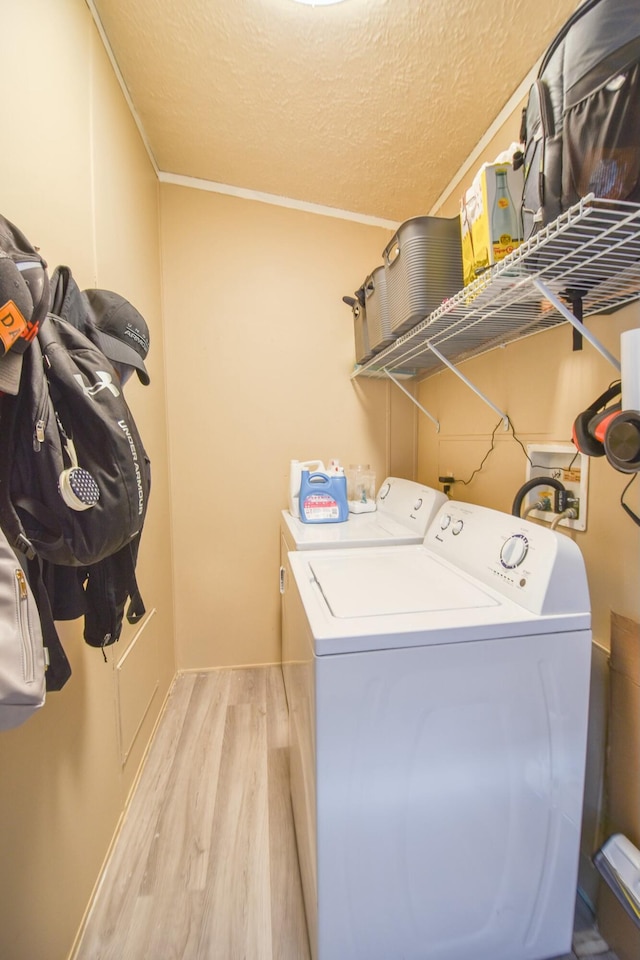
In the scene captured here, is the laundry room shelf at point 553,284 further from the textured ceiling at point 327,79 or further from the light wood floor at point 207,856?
the light wood floor at point 207,856

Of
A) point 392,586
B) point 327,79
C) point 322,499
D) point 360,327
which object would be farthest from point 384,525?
point 327,79

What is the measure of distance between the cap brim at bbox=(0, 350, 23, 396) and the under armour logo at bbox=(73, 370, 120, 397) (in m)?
0.12

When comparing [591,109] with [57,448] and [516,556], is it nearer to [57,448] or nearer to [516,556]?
[516,556]

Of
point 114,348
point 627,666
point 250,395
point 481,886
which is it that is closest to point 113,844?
point 481,886

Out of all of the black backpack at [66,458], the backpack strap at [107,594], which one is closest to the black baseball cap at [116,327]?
the black backpack at [66,458]

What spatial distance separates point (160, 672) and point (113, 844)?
0.75 metres

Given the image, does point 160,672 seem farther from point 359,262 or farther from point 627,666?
point 359,262

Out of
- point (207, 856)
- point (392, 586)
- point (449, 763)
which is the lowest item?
point (207, 856)

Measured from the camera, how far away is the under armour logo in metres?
0.71

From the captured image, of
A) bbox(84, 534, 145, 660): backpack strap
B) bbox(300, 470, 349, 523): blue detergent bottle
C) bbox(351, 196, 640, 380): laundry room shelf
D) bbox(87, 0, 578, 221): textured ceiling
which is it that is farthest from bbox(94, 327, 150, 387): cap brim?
bbox(87, 0, 578, 221): textured ceiling

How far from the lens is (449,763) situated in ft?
2.93

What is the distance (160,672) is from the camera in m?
2.06

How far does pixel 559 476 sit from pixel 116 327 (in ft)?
4.83

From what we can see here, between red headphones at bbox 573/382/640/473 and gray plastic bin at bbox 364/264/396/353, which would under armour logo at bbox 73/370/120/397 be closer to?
red headphones at bbox 573/382/640/473
